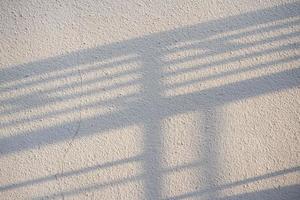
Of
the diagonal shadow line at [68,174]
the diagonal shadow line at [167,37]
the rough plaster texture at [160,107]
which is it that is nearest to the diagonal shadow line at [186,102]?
the rough plaster texture at [160,107]

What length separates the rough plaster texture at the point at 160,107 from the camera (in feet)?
7.78

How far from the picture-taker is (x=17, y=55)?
2393 millimetres

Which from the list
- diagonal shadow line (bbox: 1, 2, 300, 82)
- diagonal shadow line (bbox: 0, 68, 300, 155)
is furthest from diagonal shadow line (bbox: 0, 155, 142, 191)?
diagonal shadow line (bbox: 1, 2, 300, 82)

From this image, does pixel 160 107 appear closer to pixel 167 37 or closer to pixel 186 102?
pixel 186 102

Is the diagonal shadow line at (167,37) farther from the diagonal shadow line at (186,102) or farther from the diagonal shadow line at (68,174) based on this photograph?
the diagonal shadow line at (68,174)

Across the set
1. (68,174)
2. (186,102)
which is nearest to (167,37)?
(186,102)

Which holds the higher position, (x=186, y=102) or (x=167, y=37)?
(x=167, y=37)

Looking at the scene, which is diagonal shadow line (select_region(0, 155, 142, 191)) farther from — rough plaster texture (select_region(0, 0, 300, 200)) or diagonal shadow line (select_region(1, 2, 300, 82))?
diagonal shadow line (select_region(1, 2, 300, 82))

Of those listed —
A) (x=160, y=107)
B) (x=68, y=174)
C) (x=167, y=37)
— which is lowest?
(x=68, y=174)

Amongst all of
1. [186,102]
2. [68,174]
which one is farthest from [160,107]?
[68,174]

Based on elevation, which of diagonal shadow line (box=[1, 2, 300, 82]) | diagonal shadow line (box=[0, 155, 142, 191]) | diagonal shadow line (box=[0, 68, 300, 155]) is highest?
diagonal shadow line (box=[1, 2, 300, 82])

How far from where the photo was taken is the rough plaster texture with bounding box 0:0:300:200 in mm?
2371

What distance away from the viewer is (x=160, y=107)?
7.80 feet

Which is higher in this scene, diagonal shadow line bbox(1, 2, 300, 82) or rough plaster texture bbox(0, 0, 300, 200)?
diagonal shadow line bbox(1, 2, 300, 82)
